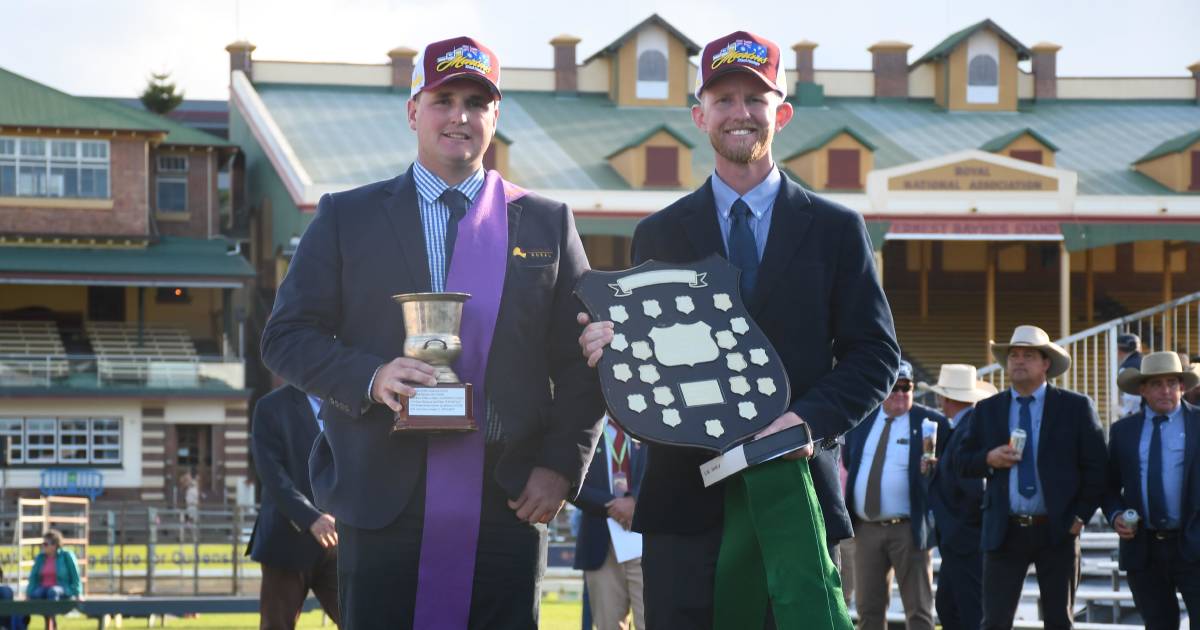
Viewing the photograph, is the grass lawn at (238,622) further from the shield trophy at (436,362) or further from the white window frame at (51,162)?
the white window frame at (51,162)

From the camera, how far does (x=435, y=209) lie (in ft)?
16.8

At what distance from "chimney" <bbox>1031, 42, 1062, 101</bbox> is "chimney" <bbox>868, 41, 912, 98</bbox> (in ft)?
12.7

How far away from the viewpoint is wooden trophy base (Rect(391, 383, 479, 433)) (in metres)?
4.62

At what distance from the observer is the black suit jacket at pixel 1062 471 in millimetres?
10133

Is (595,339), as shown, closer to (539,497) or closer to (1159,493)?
(539,497)

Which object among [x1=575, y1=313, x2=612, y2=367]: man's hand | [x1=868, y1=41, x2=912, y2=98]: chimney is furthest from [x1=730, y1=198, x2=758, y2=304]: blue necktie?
[x1=868, y1=41, x2=912, y2=98]: chimney

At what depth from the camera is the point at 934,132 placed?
158 ft

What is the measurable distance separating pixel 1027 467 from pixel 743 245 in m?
5.72

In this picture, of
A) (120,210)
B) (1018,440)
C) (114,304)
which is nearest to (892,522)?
(1018,440)

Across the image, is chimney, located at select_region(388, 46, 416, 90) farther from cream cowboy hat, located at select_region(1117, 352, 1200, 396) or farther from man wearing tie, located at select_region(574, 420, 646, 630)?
cream cowboy hat, located at select_region(1117, 352, 1200, 396)

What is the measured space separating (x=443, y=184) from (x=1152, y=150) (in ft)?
140

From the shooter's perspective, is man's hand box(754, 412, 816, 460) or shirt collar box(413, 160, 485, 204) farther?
shirt collar box(413, 160, 485, 204)

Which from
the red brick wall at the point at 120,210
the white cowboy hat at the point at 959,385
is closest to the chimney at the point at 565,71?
the red brick wall at the point at 120,210

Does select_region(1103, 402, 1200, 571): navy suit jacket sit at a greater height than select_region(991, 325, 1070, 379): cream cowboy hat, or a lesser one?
lesser
